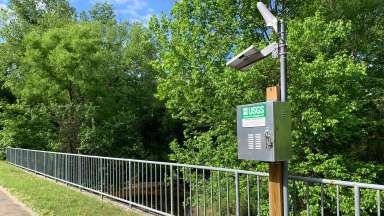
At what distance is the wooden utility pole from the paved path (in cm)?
507

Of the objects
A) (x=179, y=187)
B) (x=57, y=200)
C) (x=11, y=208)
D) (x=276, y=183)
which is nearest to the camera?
(x=276, y=183)

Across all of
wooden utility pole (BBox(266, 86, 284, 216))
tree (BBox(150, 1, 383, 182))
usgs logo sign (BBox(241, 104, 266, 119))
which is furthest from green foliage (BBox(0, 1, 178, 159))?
wooden utility pole (BBox(266, 86, 284, 216))

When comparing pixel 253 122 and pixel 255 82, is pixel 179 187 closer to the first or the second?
pixel 253 122

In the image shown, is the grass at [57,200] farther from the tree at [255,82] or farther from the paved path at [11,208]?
the tree at [255,82]

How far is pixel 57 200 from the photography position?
8.85 metres

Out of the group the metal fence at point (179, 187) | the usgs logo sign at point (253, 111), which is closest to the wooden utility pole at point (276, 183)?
the usgs logo sign at point (253, 111)

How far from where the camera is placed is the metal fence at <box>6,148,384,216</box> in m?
6.65

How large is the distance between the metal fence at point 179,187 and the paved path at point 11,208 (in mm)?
1614

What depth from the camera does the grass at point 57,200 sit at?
25.3ft

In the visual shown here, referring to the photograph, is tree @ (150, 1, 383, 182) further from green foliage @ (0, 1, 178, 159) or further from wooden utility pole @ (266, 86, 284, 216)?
wooden utility pole @ (266, 86, 284, 216)

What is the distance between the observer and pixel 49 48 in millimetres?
23141

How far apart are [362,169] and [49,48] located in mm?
16945

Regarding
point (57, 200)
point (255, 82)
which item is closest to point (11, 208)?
point (57, 200)

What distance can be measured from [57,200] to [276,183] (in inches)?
230
